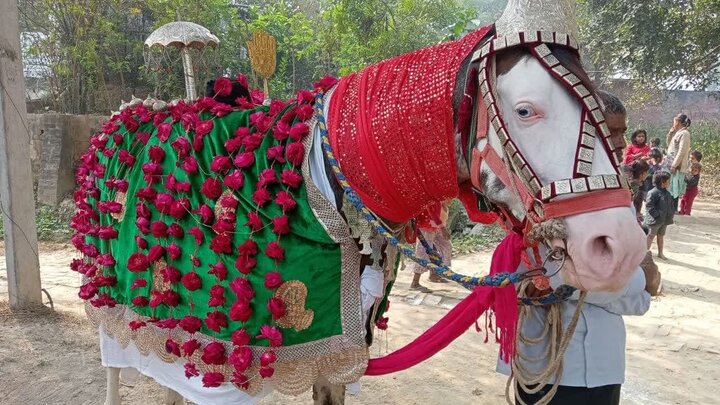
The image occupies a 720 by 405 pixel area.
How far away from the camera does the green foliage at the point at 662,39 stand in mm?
12109

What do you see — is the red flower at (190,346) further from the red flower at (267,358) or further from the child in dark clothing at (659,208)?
the child in dark clothing at (659,208)

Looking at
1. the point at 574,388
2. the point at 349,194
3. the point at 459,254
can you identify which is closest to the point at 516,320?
the point at 574,388

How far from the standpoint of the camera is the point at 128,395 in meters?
3.31

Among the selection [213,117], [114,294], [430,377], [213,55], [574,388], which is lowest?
[430,377]

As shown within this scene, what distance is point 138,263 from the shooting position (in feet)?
6.49

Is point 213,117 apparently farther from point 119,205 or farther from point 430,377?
point 430,377

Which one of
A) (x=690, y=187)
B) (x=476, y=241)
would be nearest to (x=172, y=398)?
(x=476, y=241)

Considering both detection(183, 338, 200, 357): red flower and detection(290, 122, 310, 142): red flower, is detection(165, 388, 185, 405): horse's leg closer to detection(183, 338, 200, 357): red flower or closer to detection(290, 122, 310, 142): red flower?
detection(183, 338, 200, 357): red flower

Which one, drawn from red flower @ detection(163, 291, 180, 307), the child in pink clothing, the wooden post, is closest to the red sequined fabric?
red flower @ detection(163, 291, 180, 307)

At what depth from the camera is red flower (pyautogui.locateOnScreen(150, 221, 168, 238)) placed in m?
1.89

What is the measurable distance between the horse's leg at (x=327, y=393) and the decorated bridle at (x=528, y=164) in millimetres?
1255

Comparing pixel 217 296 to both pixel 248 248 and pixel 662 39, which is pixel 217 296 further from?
pixel 662 39

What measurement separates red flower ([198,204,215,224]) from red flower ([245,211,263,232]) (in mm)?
179

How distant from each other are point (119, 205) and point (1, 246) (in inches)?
264
